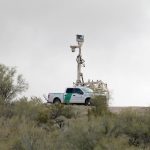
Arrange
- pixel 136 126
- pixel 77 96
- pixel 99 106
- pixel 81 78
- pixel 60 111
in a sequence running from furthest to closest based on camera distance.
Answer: pixel 81 78 → pixel 77 96 → pixel 60 111 → pixel 99 106 → pixel 136 126

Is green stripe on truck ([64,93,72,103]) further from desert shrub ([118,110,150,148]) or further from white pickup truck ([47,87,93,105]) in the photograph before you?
desert shrub ([118,110,150,148])

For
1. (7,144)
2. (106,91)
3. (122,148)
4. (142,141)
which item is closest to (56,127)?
(142,141)

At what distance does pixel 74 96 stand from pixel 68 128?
2172 cm

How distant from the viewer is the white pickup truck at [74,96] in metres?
59.9

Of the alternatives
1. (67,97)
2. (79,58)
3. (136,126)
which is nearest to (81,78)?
(79,58)

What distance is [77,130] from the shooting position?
3628cm

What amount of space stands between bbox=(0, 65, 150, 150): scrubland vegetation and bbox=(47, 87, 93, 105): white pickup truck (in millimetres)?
3821

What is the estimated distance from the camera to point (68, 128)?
127 ft

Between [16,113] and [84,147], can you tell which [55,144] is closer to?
[84,147]

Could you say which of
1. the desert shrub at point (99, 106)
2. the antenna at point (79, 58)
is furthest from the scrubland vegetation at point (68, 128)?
the antenna at point (79, 58)

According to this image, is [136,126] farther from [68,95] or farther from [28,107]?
[68,95]

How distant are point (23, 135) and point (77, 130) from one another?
301 centimetres

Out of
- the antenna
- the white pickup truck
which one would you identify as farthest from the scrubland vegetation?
the antenna

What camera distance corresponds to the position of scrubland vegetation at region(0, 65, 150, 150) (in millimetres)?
34156
